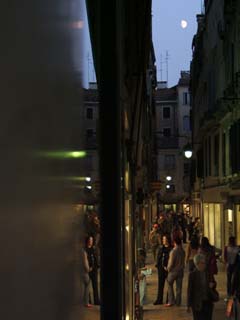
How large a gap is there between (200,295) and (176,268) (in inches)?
154

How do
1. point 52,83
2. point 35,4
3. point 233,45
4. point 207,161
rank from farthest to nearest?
point 207,161, point 233,45, point 52,83, point 35,4

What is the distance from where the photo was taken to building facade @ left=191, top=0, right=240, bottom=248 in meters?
26.8

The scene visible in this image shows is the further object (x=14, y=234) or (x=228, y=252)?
(x=228, y=252)

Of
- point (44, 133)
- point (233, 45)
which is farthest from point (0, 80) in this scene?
point (233, 45)

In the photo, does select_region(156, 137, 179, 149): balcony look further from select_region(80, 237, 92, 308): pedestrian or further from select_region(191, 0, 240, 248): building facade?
select_region(80, 237, 92, 308): pedestrian

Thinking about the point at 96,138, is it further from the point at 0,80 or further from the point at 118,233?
the point at 0,80

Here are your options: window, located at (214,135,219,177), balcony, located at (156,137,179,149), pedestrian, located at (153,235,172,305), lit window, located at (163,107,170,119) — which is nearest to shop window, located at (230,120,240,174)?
window, located at (214,135,219,177)

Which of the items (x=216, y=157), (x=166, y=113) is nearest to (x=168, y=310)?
(x=216, y=157)

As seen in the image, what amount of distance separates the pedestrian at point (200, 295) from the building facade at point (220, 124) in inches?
520

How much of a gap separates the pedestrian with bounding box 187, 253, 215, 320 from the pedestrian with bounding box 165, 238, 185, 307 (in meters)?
3.35

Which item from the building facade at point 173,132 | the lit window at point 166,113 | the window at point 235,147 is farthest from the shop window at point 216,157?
the lit window at point 166,113

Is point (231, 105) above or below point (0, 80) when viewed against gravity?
above

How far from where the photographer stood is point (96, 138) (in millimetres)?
3617

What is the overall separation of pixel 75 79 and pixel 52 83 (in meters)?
0.55
